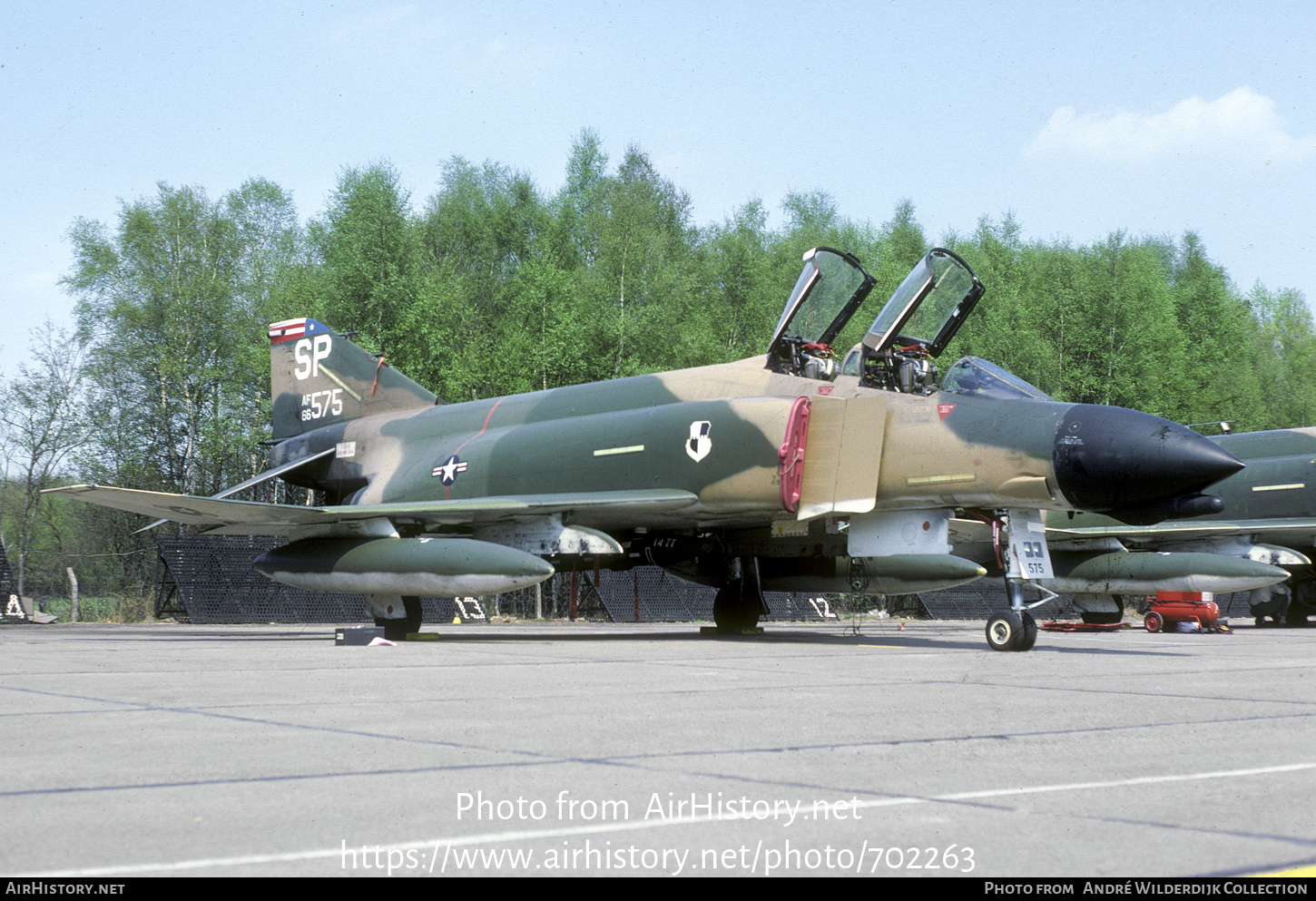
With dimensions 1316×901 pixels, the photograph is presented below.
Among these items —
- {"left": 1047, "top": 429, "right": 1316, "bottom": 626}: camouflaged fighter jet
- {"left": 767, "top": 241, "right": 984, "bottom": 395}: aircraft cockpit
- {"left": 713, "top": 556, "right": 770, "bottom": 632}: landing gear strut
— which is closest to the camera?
{"left": 767, "top": 241, "right": 984, "bottom": 395}: aircraft cockpit

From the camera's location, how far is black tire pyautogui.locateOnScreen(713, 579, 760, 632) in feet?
49.0

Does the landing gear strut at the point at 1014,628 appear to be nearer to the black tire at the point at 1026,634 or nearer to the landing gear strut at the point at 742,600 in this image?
the black tire at the point at 1026,634

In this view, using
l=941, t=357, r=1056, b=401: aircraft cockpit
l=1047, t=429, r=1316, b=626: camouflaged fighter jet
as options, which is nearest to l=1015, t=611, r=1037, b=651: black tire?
l=941, t=357, r=1056, b=401: aircraft cockpit

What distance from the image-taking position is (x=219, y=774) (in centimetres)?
368

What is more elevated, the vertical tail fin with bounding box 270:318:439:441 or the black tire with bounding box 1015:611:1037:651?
the vertical tail fin with bounding box 270:318:439:441

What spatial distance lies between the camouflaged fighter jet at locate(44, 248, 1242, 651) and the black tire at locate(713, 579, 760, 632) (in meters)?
0.03

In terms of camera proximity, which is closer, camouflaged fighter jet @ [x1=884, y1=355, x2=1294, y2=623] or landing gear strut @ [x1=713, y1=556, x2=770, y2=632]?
camouflaged fighter jet @ [x1=884, y1=355, x2=1294, y2=623]

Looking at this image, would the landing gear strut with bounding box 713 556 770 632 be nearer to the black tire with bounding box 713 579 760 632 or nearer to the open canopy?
the black tire with bounding box 713 579 760 632

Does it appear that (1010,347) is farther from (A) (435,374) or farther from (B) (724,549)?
(B) (724,549)

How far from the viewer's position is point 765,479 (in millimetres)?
12289

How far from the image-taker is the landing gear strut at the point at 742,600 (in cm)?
1493

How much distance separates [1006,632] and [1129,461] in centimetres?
196

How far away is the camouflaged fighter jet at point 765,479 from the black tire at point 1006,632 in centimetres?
3

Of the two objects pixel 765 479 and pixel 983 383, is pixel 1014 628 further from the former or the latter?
pixel 765 479
